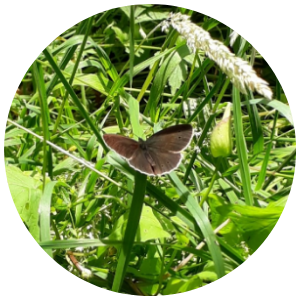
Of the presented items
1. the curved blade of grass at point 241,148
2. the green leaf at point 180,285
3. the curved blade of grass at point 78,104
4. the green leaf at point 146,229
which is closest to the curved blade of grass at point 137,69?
the curved blade of grass at point 78,104

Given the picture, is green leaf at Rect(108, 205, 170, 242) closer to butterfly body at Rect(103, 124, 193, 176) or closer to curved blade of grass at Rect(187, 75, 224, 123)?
butterfly body at Rect(103, 124, 193, 176)

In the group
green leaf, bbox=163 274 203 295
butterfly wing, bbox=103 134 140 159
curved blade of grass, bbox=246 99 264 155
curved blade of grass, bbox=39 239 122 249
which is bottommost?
green leaf, bbox=163 274 203 295

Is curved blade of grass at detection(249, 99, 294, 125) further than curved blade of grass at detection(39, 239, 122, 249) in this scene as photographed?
Yes

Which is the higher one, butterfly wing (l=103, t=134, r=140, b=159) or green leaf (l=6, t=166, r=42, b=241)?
butterfly wing (l=103, t=134, r=140, b=159)

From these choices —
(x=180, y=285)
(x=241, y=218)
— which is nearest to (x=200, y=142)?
(x=241, y=218)

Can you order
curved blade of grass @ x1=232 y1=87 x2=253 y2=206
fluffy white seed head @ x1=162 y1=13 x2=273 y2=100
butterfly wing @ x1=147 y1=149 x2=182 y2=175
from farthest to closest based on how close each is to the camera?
curved blade of grass @ x1=232 y1=87 x2=253 y2=206
butterfly wing @ x1=147 y1=149 x2=182 y2=175
fluffy white seed head @ x1=162 y1=13 x2=273 y2=100

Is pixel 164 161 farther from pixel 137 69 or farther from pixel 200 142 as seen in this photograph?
pixel 137 69

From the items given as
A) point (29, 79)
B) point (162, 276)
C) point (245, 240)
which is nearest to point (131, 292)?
point (162, 276)

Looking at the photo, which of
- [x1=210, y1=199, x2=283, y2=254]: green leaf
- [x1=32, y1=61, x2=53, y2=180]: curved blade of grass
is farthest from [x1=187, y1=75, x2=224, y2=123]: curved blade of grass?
[x1=32, y1=61, x2=53, y2=180]: curved blade of grass
